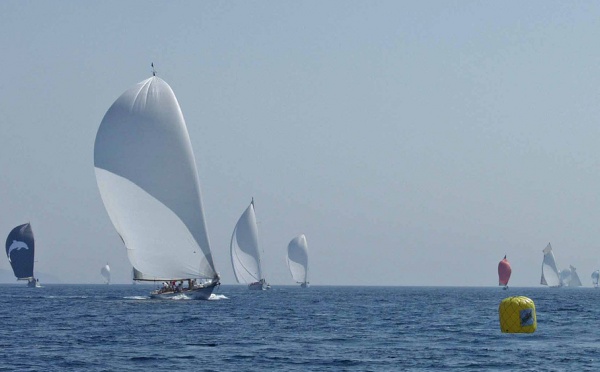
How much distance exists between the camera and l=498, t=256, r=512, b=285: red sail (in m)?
197

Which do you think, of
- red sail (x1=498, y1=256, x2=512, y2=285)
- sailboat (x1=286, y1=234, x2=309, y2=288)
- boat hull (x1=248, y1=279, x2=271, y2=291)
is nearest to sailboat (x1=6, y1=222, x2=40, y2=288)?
boat hull (x1=248, y1=279, x2=271, y2=291)

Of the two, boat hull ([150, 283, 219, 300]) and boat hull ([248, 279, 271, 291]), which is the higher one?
boat hull ([248, 279, 271, 291])

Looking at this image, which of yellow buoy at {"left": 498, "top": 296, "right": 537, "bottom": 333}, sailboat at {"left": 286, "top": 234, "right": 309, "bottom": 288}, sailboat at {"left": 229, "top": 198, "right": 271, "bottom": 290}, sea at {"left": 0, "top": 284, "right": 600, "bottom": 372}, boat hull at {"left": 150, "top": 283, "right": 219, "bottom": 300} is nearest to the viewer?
sea at {"left": 0, "top": 284, "right": 600, "bottom": 372}


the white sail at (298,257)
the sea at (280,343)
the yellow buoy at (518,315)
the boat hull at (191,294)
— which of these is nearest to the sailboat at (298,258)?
the white sail at (298,257)

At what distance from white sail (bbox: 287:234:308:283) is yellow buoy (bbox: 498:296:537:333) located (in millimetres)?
147511

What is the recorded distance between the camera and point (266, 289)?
172 meters

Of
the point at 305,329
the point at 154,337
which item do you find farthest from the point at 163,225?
the point at 154,337

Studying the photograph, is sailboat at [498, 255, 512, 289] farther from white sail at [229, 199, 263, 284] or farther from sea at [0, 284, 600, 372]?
sea at [0, 284, 600, 372]

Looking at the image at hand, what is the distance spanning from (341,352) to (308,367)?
5.48m

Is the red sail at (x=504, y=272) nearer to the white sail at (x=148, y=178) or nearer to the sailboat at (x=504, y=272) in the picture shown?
the sailboat at (x=504, y=272)

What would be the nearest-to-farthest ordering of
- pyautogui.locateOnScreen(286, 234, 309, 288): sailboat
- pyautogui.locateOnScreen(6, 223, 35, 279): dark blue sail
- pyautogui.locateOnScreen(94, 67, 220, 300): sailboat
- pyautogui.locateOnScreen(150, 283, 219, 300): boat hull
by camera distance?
pyautogui.locateOnScreen(94, 67, 220, 300): sailboat < pyautogui.locateOnScreen(150, 283, 219, 300): boat hull < pyautogui.locateOnScreen(6, 223, 35, 279): dark blue sail < pyautogui.locateOnScreen(286, 234, 309, 288): sailboat

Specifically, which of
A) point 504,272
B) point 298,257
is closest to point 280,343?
point 298,257

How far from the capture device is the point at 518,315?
153ft

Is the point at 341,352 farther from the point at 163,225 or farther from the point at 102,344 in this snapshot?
the point at 163,225
